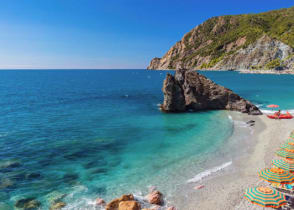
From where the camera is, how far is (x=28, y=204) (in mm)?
14820

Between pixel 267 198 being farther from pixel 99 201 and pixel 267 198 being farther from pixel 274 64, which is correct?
pixel 274 64

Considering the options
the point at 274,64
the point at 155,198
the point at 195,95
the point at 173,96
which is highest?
the point at 274,64

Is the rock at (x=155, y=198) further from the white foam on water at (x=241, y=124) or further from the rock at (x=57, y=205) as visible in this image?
the white foam on water at (x=241, y=124)

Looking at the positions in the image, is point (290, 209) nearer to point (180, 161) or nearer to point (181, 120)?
point (180, 161)

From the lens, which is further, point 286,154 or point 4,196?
point 286,154

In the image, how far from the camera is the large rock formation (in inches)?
1711

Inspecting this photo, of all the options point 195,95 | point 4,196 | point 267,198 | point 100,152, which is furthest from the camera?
point 195,95

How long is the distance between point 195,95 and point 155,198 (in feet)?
109

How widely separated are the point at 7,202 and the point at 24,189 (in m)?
1.66

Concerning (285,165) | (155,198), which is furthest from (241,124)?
(155,198)

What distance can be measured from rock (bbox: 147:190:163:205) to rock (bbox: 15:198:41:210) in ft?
26.6

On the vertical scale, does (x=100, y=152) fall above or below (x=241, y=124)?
below

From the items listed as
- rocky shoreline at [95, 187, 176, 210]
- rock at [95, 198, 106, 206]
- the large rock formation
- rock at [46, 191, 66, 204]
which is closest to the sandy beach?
rocky shoreline at [95, 187, 176, 210]

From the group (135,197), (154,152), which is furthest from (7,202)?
(154,152)
